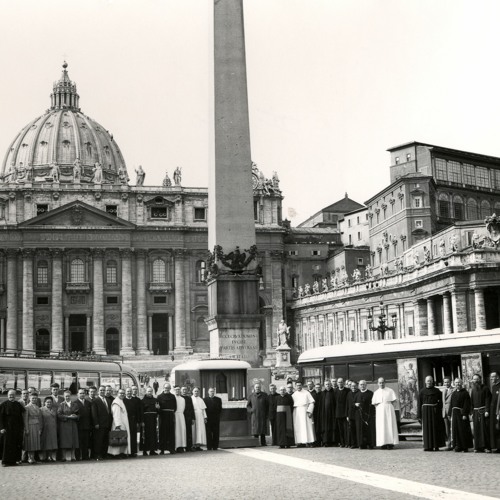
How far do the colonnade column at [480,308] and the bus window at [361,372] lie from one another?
25.1 meters

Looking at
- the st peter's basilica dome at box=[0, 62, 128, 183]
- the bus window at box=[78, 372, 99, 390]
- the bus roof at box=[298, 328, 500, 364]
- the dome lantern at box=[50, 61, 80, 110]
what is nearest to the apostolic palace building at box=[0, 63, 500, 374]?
the st peter's basilica dome at box=[0, 62, 128, 183]

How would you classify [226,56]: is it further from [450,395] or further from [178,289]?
[178,289]

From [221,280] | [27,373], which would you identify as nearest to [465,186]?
[27,373]

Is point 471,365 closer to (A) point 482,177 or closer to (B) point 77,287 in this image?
(A) point 482,177

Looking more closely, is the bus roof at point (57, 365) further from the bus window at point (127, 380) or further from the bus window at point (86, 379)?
the bus window at point (127, 380)

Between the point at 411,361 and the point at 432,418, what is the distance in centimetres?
469

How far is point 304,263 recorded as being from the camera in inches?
3568

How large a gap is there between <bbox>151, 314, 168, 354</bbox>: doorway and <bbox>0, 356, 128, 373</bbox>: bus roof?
48262 millimetres

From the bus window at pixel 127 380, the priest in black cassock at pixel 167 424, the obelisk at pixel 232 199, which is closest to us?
the priest in black cassock at pixel 167 424

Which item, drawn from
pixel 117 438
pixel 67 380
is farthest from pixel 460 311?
pixel 117 438

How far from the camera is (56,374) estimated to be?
31.8m

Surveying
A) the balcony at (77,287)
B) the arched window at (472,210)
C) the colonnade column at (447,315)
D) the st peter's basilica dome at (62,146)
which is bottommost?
the colonnade column at (447,315)

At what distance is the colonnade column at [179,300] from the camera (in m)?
83.8

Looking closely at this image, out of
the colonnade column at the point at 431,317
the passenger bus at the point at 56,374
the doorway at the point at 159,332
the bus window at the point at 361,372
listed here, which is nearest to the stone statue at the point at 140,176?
the doorway at the point at 159,332
